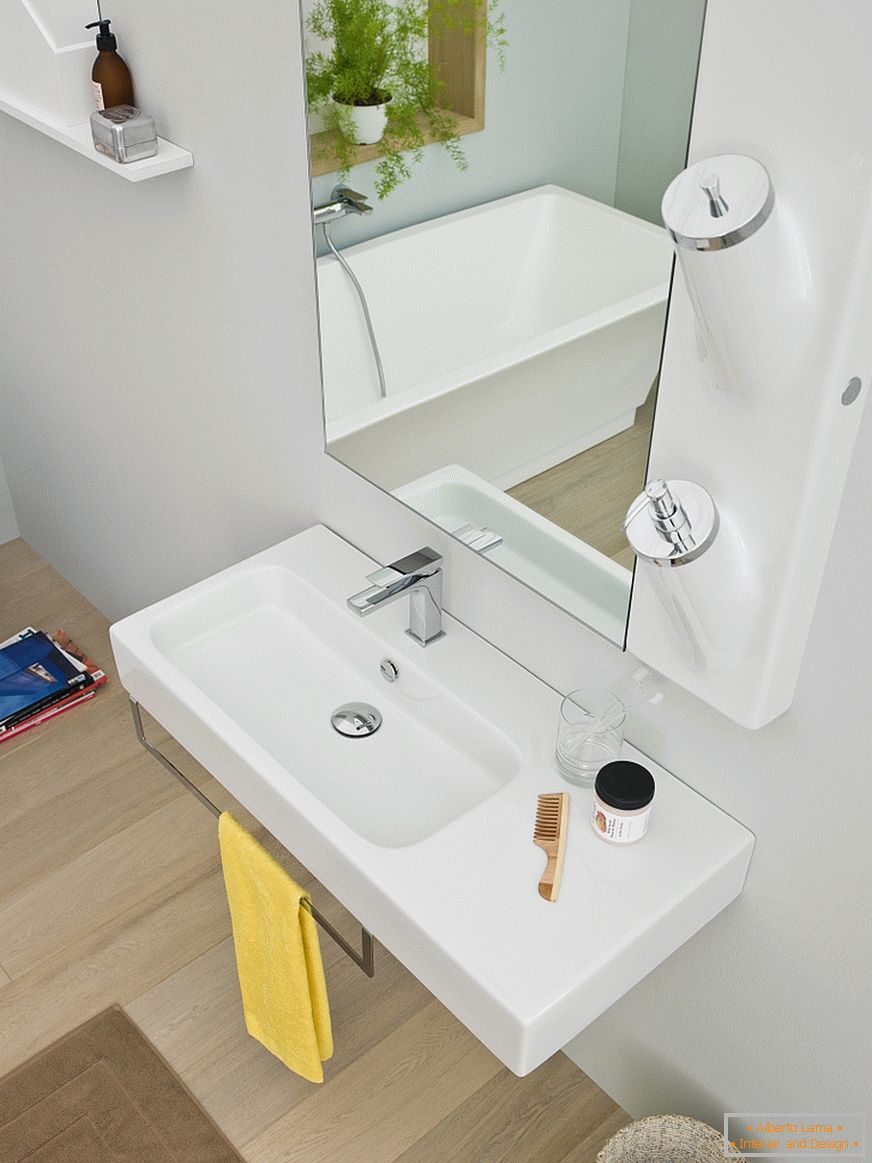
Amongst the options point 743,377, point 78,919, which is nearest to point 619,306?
point 743,377

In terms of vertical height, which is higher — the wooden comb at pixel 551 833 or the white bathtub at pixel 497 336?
the white bathtub at pixel 497 336

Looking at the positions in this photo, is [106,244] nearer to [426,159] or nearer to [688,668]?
[426,159]

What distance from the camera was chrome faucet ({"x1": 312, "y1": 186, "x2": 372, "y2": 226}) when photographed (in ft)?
5.34

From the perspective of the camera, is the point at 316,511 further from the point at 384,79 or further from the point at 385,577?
the point at 384,79

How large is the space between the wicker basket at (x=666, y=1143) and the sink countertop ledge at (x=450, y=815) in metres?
0.48

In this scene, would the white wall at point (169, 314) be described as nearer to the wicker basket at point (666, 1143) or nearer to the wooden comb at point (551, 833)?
the wooden comb at point (551, 833)

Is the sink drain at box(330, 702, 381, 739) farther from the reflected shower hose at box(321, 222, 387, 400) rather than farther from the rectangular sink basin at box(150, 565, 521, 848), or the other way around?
the reflected shower hose at box(321, 222, 387, 400)

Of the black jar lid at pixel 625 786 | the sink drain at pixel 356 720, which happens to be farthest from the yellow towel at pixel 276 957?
the black jar lid at pixel 625 786

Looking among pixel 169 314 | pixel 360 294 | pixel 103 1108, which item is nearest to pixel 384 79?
pixel 360 294

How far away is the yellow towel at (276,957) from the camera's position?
178cm

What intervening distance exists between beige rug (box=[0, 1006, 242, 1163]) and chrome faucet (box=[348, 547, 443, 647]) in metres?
0.99

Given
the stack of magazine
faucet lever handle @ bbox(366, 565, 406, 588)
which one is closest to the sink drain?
faucet lever handle @ bbox(366, 565, 406, 588)

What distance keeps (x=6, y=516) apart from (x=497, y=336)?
Answer: 7.36ft

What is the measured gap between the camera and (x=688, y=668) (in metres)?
1.35
